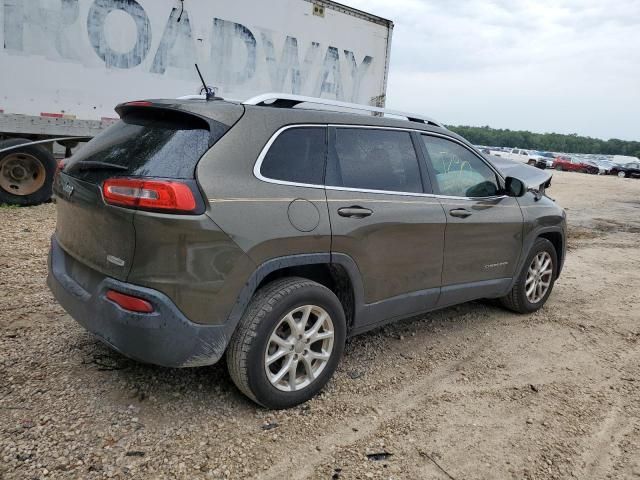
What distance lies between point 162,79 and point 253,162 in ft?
20.8

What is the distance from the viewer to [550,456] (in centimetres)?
270

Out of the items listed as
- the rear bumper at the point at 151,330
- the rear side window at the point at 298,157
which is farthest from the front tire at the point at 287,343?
the rear side window at the point at 298,157

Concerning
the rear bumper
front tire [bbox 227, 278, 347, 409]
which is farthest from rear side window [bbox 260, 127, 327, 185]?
the rear bumper

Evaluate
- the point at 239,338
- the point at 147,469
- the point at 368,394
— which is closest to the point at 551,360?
the point at 368,394

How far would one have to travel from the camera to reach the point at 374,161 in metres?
3.37

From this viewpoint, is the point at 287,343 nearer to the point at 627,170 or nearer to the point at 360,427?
the point at 360,427

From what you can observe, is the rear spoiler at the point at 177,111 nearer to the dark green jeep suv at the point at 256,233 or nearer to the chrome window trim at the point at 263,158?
the dark green jeep suv at the point at 256,233

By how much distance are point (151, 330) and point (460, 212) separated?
233cm

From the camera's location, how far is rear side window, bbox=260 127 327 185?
112 inches

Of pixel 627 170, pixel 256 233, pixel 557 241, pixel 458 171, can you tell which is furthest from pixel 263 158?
pixel 627 170

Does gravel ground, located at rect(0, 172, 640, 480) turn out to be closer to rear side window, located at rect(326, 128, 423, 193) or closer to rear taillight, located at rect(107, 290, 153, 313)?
rear taillight, located at rect(107, 290, 153, 313)

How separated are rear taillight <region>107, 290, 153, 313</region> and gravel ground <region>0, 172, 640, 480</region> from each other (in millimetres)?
658

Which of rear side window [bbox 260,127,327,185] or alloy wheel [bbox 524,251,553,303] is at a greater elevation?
rear side window [bbox 260,127,327,185]

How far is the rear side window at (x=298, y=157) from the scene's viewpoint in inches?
112
